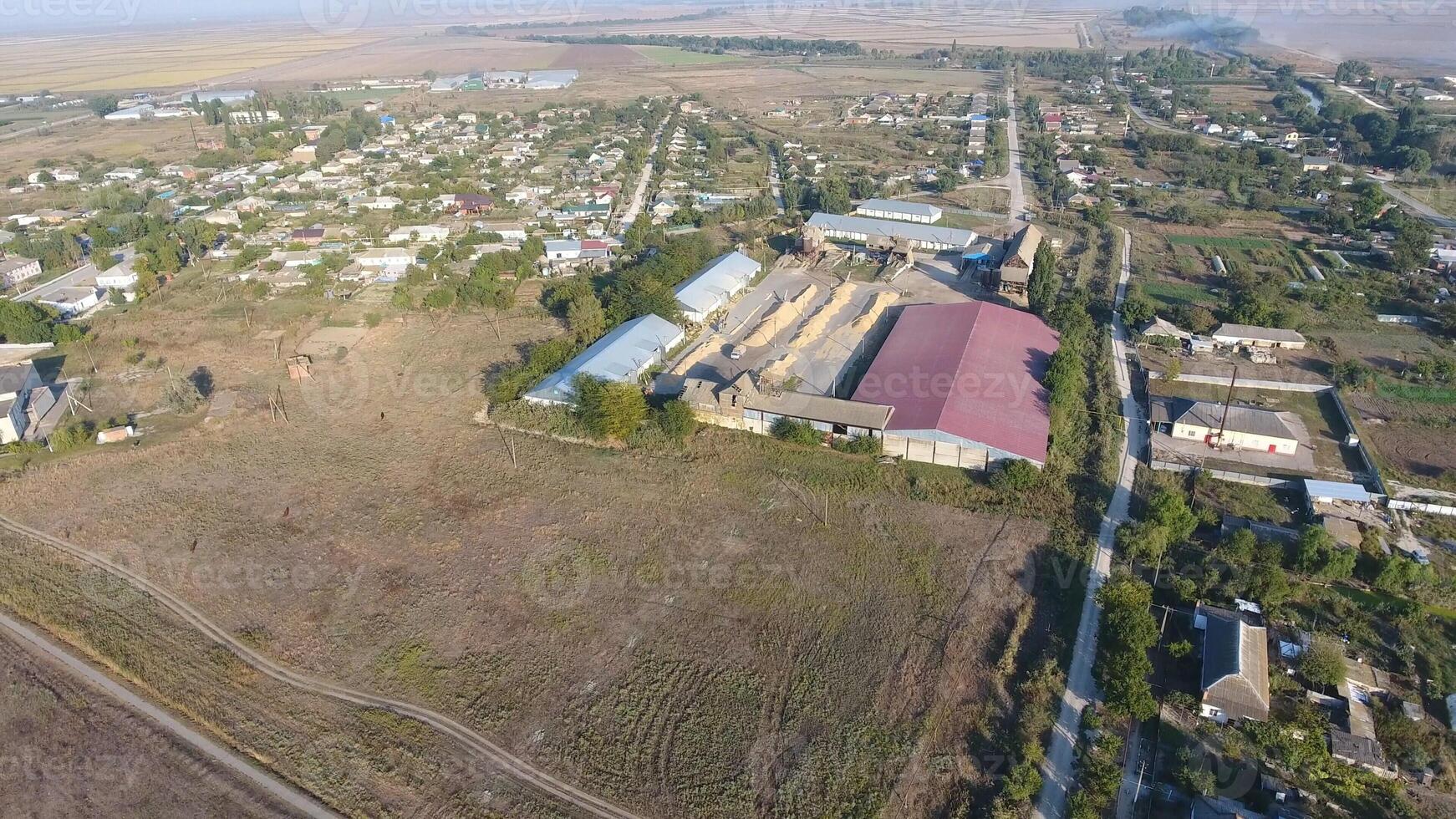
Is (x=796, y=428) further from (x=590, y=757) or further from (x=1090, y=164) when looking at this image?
(x=1090, y=164)

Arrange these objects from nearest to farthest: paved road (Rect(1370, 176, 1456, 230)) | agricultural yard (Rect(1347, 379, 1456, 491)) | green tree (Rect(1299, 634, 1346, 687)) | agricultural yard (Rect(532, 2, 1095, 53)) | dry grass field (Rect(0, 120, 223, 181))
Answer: green tree (Rect(1299, 634, 1346, 687)), agricultural yard (Rect(1347, 379, 1456, 491)), paved road (Rect(1370, 176, 1456, 230)), dry grass field (Rect(0, 120, 223, 181)), agricultural yard (Rect(532, 2, 1095, 53))

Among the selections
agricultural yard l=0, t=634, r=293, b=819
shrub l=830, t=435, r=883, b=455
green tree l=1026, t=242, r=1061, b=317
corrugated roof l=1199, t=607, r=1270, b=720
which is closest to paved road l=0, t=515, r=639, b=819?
agricultural yard l=0, t=634, r=293, b=819

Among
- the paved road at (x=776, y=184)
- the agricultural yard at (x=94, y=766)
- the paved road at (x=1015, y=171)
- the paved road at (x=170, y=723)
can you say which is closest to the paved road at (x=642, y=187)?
the paved road at (x=776, y=184)

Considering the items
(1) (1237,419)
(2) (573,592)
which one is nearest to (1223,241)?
(1) (1237,419)

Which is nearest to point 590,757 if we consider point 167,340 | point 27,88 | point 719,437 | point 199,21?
point 719,437

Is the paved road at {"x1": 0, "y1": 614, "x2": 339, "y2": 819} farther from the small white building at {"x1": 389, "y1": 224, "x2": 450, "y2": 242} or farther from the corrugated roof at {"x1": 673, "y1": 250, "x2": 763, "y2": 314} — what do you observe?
the small white building at {"x1": 389, "y1": 224, "x2": 450, "y2": 242}

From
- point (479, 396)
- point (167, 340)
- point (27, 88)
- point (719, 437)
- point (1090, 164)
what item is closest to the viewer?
point (719, 437)

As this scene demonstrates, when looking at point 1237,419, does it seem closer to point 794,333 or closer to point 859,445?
point 859,445
